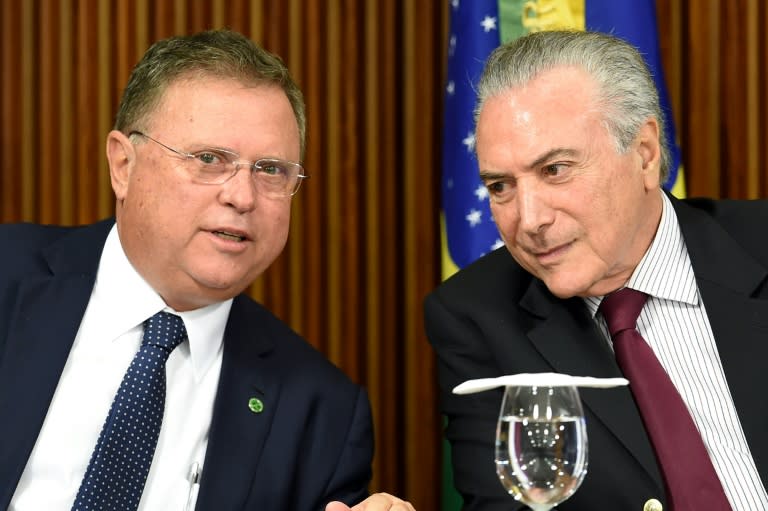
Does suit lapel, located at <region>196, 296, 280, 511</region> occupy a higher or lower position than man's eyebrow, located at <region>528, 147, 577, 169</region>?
lower

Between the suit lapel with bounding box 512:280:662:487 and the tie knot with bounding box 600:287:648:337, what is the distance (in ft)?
0.13

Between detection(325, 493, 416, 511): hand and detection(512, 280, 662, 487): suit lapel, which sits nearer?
detection(325, 493, 416, 511): hand

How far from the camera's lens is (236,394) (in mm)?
2422

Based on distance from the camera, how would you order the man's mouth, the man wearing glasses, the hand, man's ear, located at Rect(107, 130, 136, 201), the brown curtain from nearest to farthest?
1. the hand
2. the man wearing glasses
3. the man's mouth
4. man's ear, located at Rect(107, 130, 136, 201)
5. the brown curtain

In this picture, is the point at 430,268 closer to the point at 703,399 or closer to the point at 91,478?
the point at 703,399

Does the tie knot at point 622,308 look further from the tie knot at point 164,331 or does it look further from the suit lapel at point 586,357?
the tie knot at point 164,331

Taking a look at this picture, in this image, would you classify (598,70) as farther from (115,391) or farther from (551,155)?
(115,391)

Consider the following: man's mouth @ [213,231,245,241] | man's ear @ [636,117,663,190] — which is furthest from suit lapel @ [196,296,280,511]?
man's ear @ [636,117,663,190]

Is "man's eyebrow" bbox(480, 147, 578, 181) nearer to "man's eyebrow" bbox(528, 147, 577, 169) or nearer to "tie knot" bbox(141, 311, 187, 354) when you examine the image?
"man's eyebrow" bbox(528, 147, 577, 169)

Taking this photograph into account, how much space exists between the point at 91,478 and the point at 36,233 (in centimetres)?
69

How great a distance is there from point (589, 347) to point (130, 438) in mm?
990

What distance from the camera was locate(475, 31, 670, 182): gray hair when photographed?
2.33m

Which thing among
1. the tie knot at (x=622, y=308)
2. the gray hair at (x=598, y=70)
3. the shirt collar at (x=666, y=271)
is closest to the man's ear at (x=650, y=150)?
the gray hair at (x=598, y=70)

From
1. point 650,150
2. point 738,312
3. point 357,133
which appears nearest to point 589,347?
point 738,312
